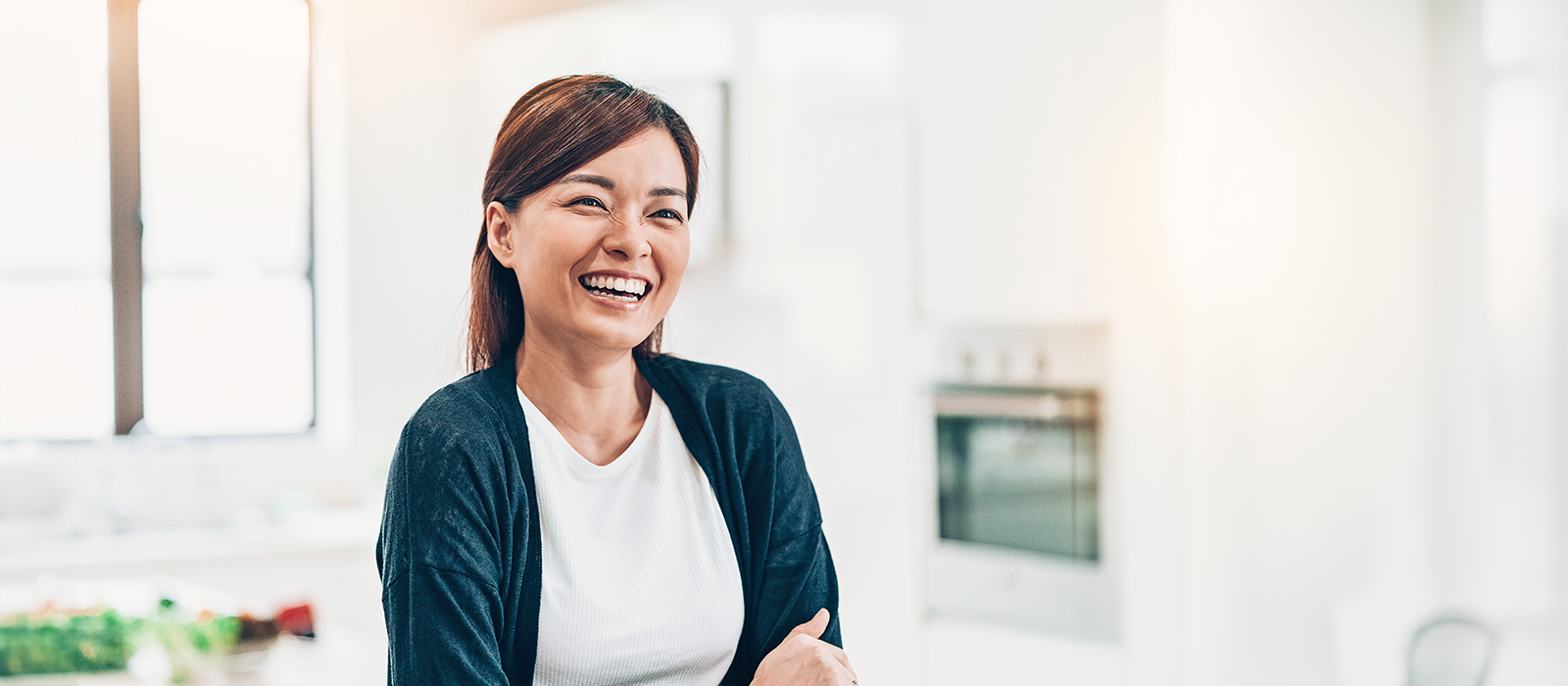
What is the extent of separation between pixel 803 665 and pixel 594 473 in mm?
245

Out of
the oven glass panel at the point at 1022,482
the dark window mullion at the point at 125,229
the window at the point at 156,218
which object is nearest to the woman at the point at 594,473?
the oven glass panel at the point at 1022,482

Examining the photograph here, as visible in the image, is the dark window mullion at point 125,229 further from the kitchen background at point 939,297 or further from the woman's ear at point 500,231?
the woman's ear at point 500,231

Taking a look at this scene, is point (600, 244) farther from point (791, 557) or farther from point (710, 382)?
point (791, 557)

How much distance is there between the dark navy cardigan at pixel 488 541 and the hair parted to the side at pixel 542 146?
0.07 metres

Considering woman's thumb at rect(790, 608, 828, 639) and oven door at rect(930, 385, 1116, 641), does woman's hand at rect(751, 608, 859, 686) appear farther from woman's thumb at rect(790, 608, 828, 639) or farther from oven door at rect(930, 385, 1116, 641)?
oven door at rect(930, 385, 1116, 641)

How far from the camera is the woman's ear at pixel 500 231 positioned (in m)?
1.01

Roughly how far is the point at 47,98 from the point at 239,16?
592 mm

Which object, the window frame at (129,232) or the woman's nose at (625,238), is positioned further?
the window frame at (129,232)

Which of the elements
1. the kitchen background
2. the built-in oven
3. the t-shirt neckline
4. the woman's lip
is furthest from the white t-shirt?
the built-in oven

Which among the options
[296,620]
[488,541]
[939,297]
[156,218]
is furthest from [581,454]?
[156,218]

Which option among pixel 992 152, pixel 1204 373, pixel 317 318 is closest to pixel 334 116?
pixel 317 318

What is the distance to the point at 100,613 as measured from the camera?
2191mm

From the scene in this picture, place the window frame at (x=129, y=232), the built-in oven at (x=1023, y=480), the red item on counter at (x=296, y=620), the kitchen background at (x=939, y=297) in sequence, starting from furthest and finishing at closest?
the window frame at (x=129, y=232) < the red item on counter at (x=296, y=620) < the built-in oven at (x=1023, y=480) < the kitchen background at (x=939, y=297)

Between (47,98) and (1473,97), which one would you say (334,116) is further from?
(1473,97)
